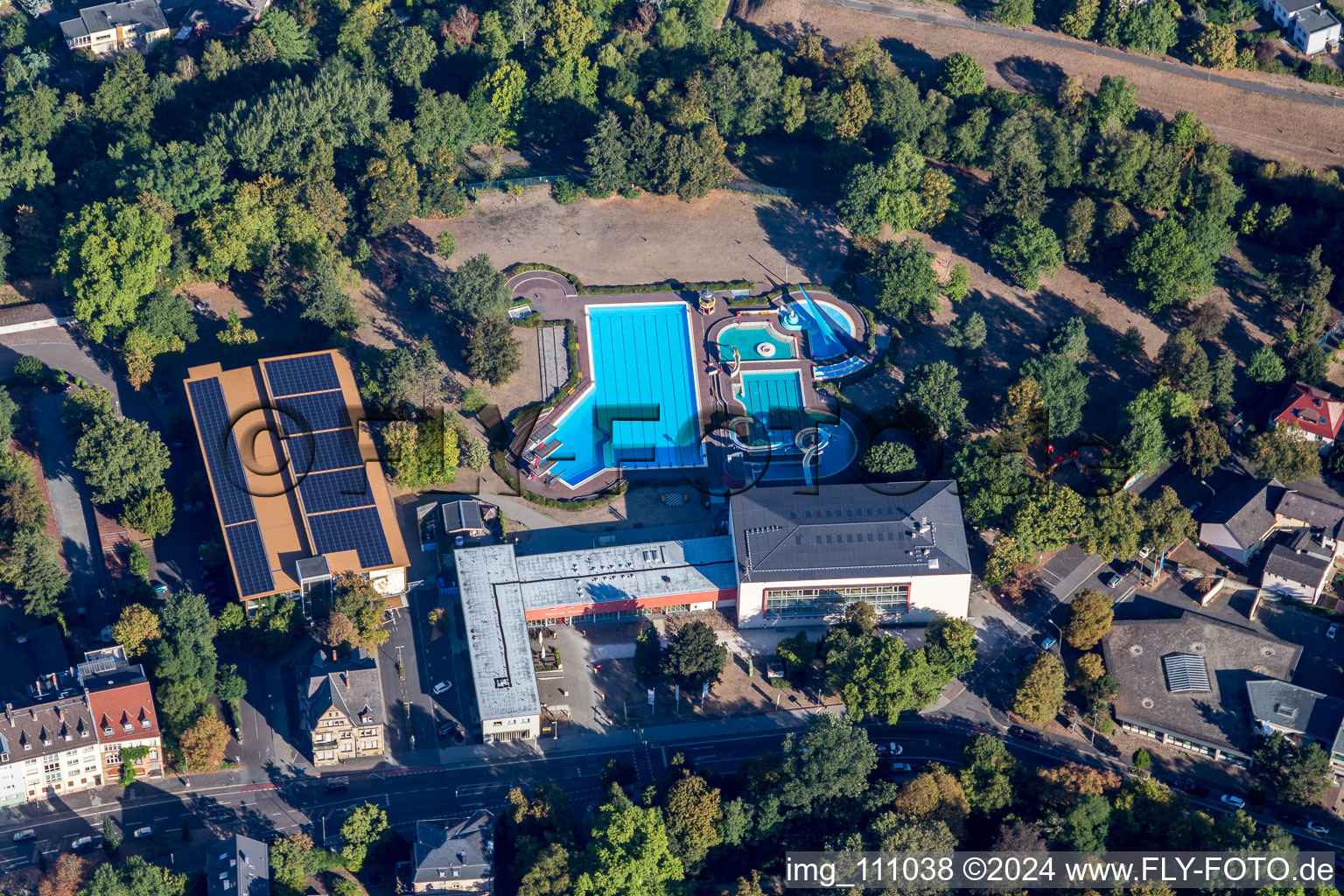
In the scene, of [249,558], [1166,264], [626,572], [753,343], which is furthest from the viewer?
[753,343]

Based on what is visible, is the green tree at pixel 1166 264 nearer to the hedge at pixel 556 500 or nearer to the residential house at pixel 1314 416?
the residential house at pixel 1314 416

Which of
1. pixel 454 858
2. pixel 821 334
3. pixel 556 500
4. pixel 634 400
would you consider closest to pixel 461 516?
pixel 556 500

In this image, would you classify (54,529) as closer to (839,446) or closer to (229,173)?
(229,173)

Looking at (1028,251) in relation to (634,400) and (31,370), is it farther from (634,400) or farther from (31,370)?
(31,370)

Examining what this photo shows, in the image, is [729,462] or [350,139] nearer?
[729,462]

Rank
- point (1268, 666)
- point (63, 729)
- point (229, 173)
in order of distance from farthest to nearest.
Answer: point (229, 173) < point (1268, 666) < point (63, 729)

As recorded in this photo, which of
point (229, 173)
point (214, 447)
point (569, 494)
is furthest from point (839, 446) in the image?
point (229, 173)

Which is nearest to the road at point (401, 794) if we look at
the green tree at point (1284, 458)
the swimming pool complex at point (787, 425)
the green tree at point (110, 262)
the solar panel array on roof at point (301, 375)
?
the swimming pool complex at point (787, 425)
